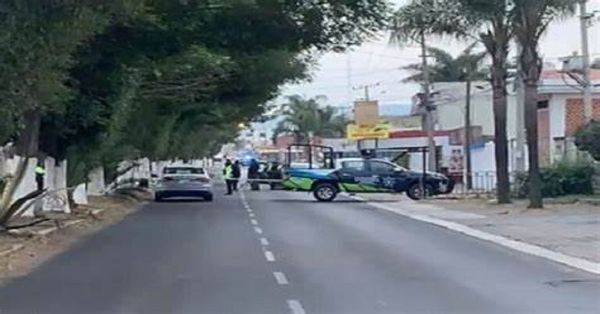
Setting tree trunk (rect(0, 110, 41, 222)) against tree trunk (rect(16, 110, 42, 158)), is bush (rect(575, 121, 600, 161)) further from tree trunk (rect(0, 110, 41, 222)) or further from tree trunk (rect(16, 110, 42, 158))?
tree trunk (rect(16, 110, 42, 158))

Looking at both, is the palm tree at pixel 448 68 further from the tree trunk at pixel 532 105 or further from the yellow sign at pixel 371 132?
the tree trunk at pixel 532 105

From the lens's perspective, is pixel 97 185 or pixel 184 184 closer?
pixel 184 184

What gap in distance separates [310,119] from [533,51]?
116 m

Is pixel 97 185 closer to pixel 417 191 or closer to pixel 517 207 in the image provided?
pixel 417 191

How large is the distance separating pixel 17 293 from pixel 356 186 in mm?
36309

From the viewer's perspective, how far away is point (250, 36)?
2538 centimetres

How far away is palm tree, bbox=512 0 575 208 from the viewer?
38281 millimetres

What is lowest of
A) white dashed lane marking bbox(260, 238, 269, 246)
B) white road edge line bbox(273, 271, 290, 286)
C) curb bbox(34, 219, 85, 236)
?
white road edge line bbox(273, 271, 290, 286)

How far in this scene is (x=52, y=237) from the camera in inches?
1129

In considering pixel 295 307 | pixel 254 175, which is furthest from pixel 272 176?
pixel 295 307

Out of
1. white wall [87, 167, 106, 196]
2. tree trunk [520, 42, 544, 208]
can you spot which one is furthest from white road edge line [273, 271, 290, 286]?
white wall [87, 167, 106, 196]

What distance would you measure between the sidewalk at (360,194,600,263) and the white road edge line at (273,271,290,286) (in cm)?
549

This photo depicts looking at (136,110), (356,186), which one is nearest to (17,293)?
(136,110)

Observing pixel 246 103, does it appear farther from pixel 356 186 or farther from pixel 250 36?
pixel 250 36
